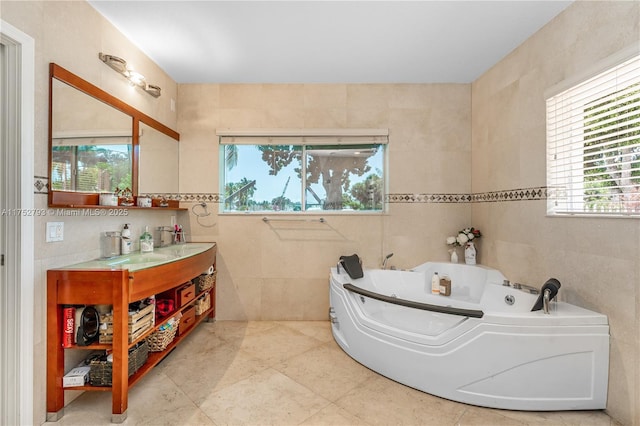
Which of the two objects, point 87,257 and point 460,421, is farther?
point 87,257

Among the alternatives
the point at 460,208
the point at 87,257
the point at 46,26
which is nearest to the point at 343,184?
the point at 460,208

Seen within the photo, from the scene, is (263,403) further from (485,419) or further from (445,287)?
(445,287)

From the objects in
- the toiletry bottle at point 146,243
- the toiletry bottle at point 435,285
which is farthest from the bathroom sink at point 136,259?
the toiletry bottle at point 435,285

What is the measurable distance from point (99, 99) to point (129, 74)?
0.38 metres

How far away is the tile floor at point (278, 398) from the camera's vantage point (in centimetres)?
149

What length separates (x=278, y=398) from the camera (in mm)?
1644

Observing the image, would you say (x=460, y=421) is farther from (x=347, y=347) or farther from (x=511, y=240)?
(x=511, y=240)

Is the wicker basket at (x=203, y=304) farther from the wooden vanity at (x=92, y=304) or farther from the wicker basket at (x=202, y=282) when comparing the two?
the wooden vanity at (x=92, y=304)

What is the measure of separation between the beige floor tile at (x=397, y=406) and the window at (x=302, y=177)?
1.66 meters

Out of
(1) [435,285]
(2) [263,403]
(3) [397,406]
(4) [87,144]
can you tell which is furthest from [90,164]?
(1) [435,285]

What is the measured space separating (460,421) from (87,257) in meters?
2.48

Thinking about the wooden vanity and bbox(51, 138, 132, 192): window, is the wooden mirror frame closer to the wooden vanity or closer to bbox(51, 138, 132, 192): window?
bbox(51, 138, 132, 192): window

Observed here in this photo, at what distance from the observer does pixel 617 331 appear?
4.85 ft

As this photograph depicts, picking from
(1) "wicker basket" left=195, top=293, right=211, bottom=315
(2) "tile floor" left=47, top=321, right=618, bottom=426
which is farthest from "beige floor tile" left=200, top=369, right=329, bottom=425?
(1) "wicker basket" left=195, top=293, right=211, bottom=315
